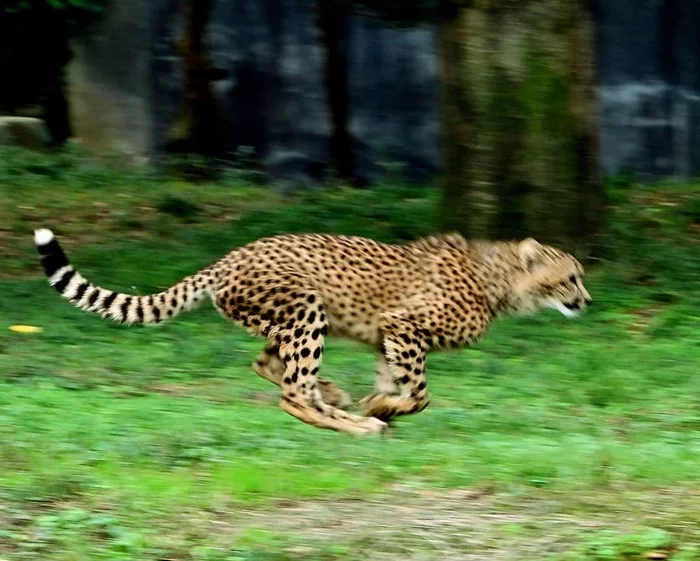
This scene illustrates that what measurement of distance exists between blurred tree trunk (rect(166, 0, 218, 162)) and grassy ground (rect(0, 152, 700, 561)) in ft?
7.83

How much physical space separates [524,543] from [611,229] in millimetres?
6537

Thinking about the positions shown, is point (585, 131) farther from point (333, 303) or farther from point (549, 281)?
point (333, 303)

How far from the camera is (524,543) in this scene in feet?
15.7

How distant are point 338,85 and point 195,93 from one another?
144cm

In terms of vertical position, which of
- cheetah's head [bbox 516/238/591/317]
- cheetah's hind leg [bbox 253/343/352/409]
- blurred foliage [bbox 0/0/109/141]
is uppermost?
blurred foliage [bbox 0/0/109/141]

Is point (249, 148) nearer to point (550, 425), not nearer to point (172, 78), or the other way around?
point (172, 78)

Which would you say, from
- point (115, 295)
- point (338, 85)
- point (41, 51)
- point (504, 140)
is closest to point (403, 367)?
point (115, 295)

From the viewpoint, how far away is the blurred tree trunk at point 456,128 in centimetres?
994

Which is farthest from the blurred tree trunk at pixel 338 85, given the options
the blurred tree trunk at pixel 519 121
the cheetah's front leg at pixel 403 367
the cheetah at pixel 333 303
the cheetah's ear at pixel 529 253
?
the cheetah's front leg at pixel 403 367

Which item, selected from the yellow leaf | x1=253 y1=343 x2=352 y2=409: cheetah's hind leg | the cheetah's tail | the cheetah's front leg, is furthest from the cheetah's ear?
the yellow leaf

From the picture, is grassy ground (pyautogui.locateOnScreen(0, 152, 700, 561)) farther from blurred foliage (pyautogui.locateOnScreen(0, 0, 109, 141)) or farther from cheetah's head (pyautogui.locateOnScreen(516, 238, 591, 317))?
blurred foliage (pyautogui.locateOnScreen(0, 0, 109, 141))

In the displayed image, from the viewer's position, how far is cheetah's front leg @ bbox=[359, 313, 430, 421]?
689 cm

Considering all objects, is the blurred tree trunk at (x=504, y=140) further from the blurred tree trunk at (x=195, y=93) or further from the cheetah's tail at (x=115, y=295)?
the blurred tree trunk at (x=195, y=93)

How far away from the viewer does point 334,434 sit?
22.1 ft
